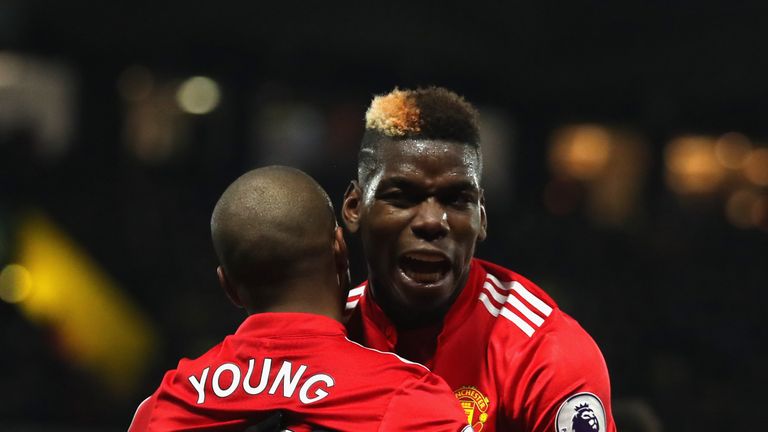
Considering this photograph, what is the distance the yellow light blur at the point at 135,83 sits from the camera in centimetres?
1012

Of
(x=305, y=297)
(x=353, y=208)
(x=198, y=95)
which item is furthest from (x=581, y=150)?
(x=305, y=297)

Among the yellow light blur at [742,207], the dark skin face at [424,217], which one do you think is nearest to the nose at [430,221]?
the dark skin face at [424,217]

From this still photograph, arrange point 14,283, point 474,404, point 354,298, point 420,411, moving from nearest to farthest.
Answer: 1. point 420,411
2. point 474,404
3. point 354,298
4. point 14,283

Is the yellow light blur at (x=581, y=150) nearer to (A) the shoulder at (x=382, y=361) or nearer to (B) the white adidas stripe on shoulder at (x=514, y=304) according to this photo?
(B) the white adidas stripe on shoulder at (x=514, y=304)

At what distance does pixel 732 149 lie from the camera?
11289 mm

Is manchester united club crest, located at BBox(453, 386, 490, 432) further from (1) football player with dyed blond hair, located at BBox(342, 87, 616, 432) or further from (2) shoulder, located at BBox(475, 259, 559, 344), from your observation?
(2) shoulder, located at BBox(475, 259, 559, 344)

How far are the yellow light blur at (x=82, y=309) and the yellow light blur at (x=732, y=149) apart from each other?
6.27 meters

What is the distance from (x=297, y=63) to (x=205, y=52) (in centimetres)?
90

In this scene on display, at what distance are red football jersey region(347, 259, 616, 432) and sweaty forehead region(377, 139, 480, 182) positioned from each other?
1.12 feet

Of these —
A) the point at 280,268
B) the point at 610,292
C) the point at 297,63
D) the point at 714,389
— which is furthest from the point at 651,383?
the point at 280,268

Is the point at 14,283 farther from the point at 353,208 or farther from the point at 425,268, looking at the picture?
the point at 425,268

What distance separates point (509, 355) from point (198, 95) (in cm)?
814

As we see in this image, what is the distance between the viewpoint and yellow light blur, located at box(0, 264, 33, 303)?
8.74 m

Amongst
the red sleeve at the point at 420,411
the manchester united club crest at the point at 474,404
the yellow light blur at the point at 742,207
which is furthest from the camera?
the yellow light blur at the point at 742,207
